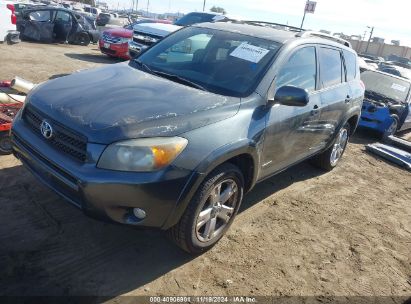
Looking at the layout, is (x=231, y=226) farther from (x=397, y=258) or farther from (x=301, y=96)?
(x=397, y=258)

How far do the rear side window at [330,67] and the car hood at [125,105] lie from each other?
5.77 ft

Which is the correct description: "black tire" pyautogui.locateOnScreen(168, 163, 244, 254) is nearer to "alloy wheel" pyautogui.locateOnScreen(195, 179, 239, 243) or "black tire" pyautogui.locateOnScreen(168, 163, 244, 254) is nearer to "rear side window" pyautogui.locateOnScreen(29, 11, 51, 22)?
"alloy wheel" pyautogui.locateOnScreen(195, 179, 239, 243)

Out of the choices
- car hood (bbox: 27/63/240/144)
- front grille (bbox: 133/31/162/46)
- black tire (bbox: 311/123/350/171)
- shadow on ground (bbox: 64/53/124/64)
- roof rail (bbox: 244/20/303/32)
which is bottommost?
shadow on ground (bbox: 64/53/124/64)

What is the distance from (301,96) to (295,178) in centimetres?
223

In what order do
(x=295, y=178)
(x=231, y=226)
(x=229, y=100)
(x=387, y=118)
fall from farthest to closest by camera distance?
(x=387, y=118)
(x=295, y=178)
(x=231, y=226)
(x=229, y=100)

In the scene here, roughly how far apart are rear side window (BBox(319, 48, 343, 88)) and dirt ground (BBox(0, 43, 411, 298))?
1.44m

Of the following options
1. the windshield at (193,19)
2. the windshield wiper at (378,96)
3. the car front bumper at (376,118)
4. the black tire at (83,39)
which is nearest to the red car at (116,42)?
the windshield at (193,19)

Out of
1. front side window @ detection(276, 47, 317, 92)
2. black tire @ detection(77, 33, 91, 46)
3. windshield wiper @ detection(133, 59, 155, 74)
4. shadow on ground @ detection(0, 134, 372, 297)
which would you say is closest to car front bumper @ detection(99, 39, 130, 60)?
black tire @ detection(77, 33, 91, 46)

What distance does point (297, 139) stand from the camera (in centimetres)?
399

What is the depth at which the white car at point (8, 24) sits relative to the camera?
9656 mm

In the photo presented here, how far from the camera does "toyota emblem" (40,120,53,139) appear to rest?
282cm

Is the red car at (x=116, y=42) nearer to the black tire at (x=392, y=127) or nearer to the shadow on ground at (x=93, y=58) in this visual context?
the shadow on ground at (x=93, y=58)

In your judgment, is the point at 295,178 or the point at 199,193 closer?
the point at 199,193

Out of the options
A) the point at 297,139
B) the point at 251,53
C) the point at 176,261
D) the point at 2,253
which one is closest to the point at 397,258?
the point at 297,139
